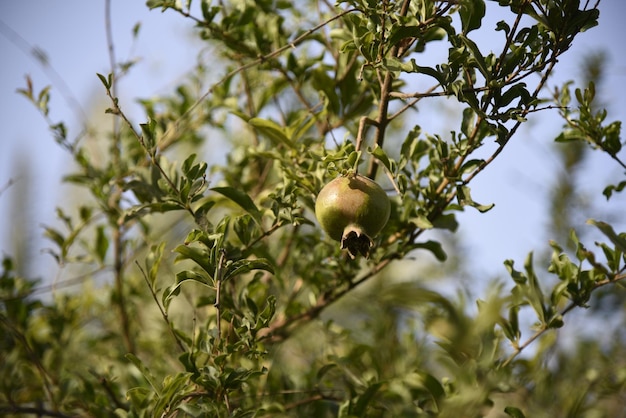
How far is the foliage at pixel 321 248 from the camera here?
2.18 ft

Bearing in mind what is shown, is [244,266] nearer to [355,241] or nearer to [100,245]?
[355,241]

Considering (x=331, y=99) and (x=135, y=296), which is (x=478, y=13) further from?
(x=135, y=296)

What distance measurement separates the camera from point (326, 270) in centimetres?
98

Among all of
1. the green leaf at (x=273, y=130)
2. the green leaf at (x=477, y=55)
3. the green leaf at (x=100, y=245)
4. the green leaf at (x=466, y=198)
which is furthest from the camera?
the green leaf at (x=100, y=245)

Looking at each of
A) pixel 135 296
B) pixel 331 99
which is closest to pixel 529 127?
pixel 331 99

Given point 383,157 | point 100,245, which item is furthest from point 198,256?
point 100,245

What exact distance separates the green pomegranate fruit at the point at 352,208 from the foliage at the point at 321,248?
33 mm

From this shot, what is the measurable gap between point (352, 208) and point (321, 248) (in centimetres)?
34

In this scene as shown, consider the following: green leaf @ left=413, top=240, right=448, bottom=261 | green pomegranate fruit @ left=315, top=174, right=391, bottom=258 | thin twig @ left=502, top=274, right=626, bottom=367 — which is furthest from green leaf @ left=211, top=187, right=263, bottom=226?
thin twig @ left=502, top=274, right=626, bottom=367

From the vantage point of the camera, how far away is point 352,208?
0.64 metres

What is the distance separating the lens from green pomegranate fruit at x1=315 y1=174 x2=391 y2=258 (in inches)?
25.3

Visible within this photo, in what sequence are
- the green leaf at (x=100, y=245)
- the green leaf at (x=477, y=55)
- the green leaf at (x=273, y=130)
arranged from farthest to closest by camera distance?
the green leaf at (x=100, y=245), the green leaf at (x=273, y=130), the green leaf at (x=477, y=55)

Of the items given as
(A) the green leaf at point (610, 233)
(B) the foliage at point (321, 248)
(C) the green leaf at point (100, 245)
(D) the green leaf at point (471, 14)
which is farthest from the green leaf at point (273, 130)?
(C) the green leaf at point (100, 245)

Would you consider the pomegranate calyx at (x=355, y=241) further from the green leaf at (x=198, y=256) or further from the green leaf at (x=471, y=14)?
the green leaf at (x=471, y=14)
